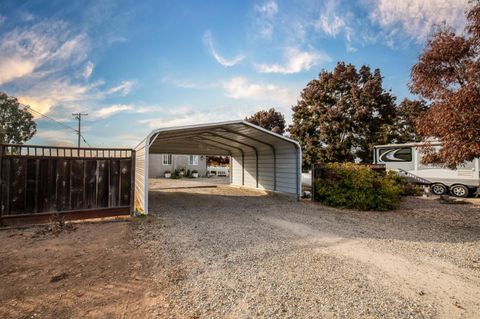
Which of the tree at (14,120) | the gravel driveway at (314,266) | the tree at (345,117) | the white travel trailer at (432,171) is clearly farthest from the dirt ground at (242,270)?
the tree at (14,120)

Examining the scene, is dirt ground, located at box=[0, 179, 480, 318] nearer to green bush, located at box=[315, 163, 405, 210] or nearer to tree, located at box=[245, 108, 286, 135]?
green bush, located at box=[315, 163, 405, 210]

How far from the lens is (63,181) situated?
5891 millimetres

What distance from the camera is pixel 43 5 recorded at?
7.39 metres

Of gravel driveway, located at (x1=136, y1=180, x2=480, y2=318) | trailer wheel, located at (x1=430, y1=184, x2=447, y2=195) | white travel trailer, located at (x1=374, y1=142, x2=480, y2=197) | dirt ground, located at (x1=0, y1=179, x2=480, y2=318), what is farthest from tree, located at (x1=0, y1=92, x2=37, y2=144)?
trailer wheel, located at (x1=430, y1=184, x2=447, y2=195)

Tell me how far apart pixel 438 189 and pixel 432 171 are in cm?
94

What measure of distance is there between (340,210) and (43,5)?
39.1 ft

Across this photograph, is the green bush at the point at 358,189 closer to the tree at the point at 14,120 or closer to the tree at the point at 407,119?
the tree at the point at 407,119

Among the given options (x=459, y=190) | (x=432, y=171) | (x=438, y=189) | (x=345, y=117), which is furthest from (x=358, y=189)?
(x=345, y=117)

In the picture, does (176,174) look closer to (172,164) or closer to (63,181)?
(172,164)

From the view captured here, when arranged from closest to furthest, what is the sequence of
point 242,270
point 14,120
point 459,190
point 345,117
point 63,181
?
point 242,270, point 63,181, point 459,190, point 345,117, point 14,120

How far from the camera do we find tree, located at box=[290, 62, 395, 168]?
18.0m

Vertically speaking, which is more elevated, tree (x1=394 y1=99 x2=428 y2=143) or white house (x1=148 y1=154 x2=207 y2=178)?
tree (x1=394 y1=99 x2=428 y2=143)

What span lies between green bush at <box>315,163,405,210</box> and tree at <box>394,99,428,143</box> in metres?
12.0

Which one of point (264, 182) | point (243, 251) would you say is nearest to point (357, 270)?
point (243, 251)
